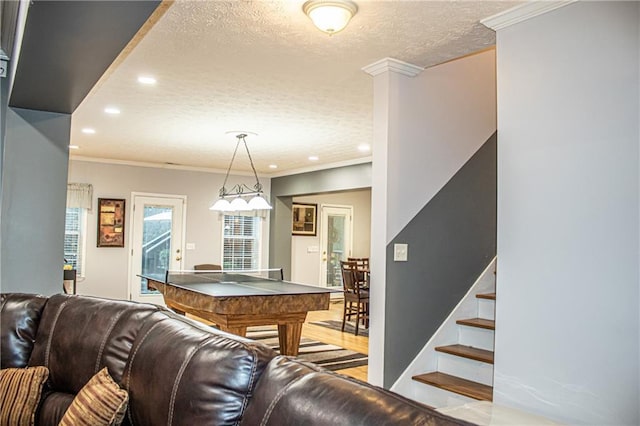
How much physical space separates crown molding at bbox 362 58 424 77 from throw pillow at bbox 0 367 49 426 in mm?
2599

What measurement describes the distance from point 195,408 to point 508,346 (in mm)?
1827

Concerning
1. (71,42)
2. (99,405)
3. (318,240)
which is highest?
(71,42)

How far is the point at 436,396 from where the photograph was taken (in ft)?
10.6

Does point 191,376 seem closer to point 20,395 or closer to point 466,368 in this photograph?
point 20,395

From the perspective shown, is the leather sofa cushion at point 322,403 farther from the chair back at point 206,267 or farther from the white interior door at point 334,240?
the white interior door at point 334,240

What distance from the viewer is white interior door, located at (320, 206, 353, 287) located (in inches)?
398

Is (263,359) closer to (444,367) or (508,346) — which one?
(508,346)

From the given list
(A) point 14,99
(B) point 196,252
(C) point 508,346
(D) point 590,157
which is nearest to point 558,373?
(C) point 508,346

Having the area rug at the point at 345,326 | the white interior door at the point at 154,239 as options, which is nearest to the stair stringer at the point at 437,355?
the area rug at the point at 345,326

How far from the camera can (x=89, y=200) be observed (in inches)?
305

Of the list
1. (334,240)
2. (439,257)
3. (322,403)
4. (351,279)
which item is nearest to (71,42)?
(322,403)

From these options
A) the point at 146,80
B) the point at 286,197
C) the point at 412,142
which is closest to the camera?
the point at 412,142

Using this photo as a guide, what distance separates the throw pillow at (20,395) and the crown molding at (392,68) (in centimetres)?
260

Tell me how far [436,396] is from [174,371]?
7.43ft
